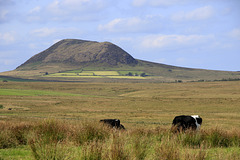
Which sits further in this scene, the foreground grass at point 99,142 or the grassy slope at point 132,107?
the grassy slope at point 132,107

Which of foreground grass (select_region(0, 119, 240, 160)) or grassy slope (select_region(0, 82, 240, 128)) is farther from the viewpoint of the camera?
grassy slope (select_region(0, 82, 240, 128))

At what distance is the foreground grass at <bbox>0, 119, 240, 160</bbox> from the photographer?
10.2m

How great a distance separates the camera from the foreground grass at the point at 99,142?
33.6 ft

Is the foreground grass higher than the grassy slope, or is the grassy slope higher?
the foreground grass

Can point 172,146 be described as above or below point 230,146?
above

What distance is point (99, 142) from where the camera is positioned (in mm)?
11453

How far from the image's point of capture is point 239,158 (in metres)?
10.5

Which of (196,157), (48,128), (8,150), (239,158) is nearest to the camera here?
(196,157)

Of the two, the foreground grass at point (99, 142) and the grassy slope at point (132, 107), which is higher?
the foreground grass at point (99, 142)

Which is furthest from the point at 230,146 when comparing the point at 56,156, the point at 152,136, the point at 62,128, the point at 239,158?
the point at 56,156

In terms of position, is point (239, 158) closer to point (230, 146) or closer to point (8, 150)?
point (230, 146)

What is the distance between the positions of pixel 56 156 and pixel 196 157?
13.0 feet

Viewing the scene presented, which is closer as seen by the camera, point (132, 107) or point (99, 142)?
point (99, 142)

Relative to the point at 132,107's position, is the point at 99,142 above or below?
above
